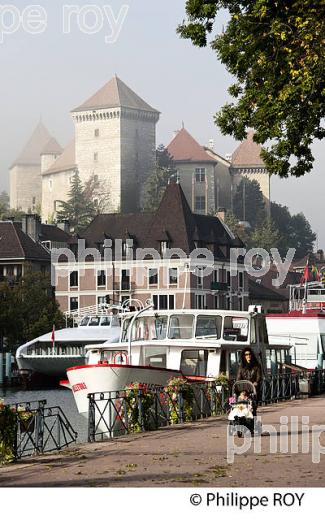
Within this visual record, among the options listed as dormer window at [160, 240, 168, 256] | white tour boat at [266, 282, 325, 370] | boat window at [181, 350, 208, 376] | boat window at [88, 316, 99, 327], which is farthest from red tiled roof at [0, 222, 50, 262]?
boat window at [181, 350, 208, 376]

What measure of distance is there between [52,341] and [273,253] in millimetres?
110722

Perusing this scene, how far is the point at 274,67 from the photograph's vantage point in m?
26.4

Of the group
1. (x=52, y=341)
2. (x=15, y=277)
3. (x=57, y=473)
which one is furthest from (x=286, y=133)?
(x=15, y=277)

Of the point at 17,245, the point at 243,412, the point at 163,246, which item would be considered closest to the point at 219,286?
the point at 163,246

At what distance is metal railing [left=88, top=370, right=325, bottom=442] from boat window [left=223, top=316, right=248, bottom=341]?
2249 millimetres

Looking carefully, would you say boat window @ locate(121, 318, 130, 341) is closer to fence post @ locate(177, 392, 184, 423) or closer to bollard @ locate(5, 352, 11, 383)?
fence post @ locate(177, 392, 184, 423)

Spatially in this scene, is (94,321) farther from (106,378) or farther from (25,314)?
(106,378)

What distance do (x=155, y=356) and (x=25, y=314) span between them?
57487 millimetres

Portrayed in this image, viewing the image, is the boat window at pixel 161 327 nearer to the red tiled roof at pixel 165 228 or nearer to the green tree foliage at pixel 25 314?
the green tree foliage at pixel 25 314

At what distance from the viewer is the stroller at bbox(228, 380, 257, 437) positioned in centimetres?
2438

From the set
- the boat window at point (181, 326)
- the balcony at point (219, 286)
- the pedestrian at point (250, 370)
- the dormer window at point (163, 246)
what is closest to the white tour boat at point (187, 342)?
Answer: the boat window at point (181, 326)

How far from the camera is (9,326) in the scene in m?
93.5

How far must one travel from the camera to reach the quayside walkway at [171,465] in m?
17.7

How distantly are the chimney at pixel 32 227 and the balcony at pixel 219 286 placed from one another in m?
18.7
